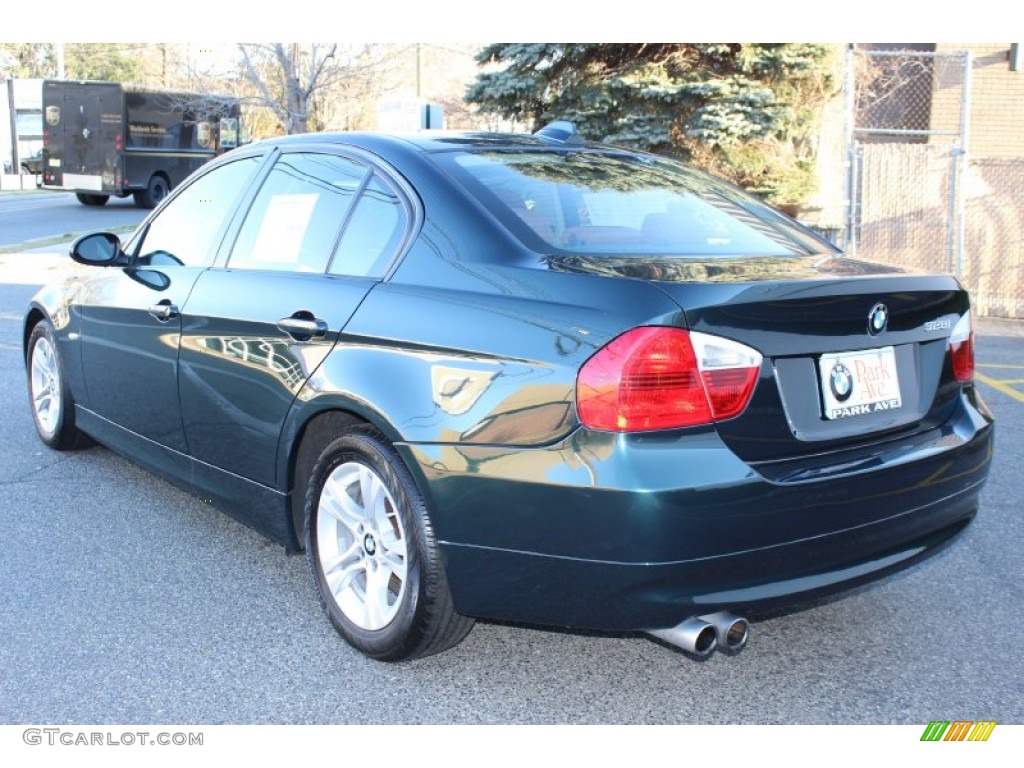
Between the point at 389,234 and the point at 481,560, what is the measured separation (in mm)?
1153

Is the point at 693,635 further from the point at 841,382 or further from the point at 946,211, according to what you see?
the point at 946,211

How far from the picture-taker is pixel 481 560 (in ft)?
9.88

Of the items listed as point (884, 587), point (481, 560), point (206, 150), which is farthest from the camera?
point (206, 150)

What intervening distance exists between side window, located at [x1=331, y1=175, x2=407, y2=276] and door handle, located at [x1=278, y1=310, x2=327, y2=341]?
0.63ft

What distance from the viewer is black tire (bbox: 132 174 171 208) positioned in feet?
88.7

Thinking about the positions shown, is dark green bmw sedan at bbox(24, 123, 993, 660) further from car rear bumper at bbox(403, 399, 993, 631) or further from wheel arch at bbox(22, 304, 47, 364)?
wheel arch at bbox(22, 304, 47, 364)

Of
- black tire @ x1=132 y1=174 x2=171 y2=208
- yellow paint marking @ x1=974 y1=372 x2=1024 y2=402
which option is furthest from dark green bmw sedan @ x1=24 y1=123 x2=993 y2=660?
black tire @ x1=132 y1=174 x2=171 y2=208

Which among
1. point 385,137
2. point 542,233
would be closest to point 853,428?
point 542,233

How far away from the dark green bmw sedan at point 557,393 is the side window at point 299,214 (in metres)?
0.01

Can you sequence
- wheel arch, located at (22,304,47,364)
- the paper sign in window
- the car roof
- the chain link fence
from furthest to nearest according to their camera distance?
the chain link fence → wheel arch, located at (22,304,47,364) → the paper sign in window → the car roof

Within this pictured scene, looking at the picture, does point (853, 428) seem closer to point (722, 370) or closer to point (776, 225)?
point (722, 370)

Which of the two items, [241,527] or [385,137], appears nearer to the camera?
[385,137]

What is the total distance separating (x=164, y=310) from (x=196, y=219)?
499 mm

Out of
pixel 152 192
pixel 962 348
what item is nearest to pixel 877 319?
pixel 962 348
